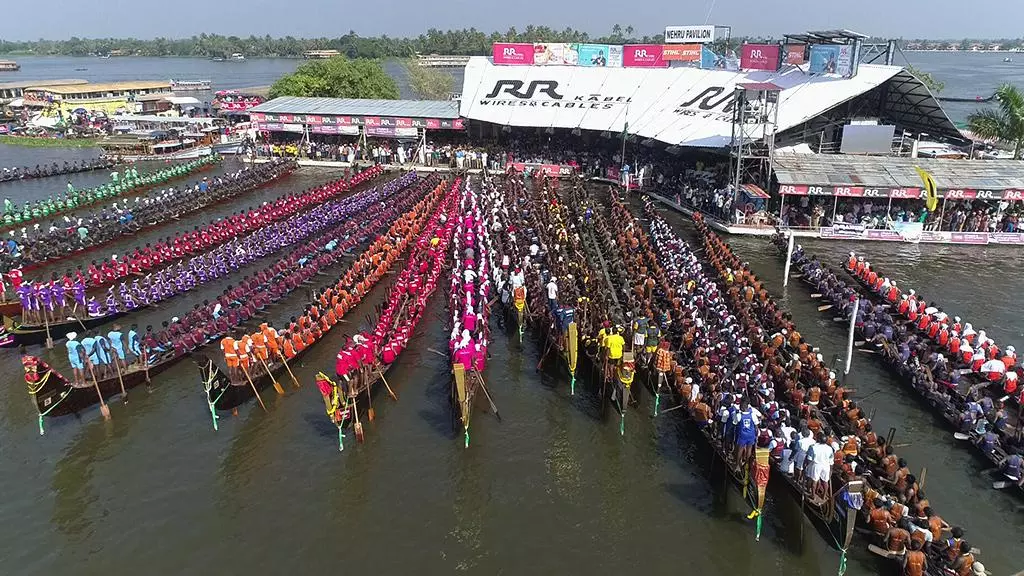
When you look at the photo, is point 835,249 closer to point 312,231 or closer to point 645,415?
point 645,415

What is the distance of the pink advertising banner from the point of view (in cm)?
4600

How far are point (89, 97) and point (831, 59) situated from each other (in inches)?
2722

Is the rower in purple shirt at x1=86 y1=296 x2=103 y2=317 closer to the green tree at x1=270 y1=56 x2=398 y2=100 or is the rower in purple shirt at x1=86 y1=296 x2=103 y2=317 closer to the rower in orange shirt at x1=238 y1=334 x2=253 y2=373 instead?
the rower in orange shirt at x1=238 y1=334 x2=253 y2=373

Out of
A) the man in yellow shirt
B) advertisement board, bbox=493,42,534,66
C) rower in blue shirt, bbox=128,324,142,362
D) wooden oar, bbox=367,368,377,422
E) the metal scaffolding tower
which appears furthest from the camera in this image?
advertisement board, bbox=493,42,534,66

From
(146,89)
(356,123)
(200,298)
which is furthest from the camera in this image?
(146,89)

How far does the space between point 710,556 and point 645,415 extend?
4.62m

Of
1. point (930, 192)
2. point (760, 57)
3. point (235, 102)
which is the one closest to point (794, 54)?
point (760, 57)

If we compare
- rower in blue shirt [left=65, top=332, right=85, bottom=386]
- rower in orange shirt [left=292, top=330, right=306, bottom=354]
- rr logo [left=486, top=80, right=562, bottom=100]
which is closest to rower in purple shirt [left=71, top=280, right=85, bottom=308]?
rower in blue shirt [left=65, top=332, right=85, bottom=386]

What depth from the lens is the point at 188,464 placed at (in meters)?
15.1

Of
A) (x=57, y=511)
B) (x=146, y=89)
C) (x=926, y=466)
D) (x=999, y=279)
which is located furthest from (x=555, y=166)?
(x=146, y=89)

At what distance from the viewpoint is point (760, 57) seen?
4078cm

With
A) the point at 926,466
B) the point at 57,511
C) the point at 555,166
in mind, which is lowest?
the point at 57,511

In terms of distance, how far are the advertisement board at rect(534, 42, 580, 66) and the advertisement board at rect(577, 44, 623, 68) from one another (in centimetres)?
47

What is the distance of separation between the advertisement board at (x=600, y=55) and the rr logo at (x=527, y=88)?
3.08 m
